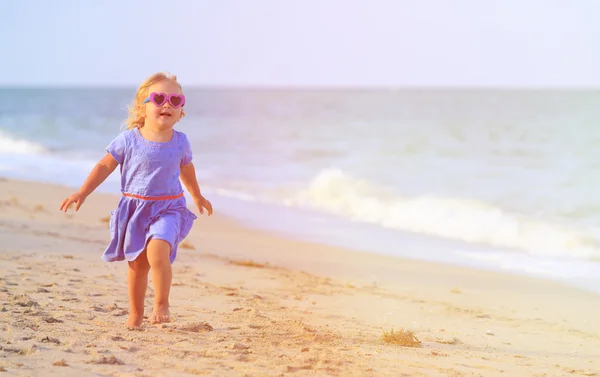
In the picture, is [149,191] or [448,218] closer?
[149,191]

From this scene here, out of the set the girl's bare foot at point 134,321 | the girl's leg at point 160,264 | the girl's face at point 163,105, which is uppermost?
the girl's face at point 163,105

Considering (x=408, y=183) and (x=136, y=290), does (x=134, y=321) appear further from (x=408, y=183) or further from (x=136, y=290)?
(x=408, y=183)

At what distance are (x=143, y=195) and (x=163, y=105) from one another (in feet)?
1.69

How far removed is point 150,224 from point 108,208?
668cm

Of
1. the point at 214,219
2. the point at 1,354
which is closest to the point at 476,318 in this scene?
the point at 1,354

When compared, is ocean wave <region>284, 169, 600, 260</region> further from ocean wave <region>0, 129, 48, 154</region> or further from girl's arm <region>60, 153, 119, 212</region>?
ocean wave <region>0, 129, 48, 154</region>

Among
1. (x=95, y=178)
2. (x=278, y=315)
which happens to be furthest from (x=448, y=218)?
(x=95, y=178)

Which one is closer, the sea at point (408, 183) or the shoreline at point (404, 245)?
the shoreline at point (404, 245)

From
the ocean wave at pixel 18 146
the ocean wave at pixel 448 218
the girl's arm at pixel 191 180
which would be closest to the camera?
the girl's arm at pixel 191 180

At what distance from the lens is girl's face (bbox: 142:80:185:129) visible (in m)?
4.27

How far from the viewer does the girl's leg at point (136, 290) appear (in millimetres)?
4302

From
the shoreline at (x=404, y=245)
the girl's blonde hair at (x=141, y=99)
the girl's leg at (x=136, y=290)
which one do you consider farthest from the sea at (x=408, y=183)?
the girl's leg at (x=136, y=290)

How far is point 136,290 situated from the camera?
4.32m

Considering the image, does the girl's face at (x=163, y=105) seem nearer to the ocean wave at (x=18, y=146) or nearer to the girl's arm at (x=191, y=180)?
the girl's arm at (x=191, y=180)
